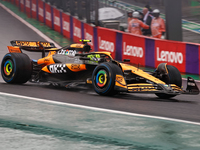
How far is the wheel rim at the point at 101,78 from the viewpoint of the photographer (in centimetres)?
743

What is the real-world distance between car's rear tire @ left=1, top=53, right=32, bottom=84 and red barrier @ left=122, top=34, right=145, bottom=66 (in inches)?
216

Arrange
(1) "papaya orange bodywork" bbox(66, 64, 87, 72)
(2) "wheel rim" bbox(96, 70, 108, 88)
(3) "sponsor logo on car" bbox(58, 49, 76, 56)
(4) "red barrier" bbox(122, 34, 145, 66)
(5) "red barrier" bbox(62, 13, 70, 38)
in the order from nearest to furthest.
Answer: (2) "wheel rim" bbox(96, 70, 108, 88) → (1) "papaya orange bodywork" bbox(66, 64, 87, 72) → (3) "sponsor logo on car" bbox(58, 49, 76, 56) → (4) "red barrier" bbox(122, 34, 145, 66) → (5) "red barrier" bbox(62, 13, 70, 38)

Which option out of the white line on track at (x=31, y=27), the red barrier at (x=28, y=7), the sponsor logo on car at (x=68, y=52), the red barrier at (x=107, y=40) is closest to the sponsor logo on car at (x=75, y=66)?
the sponsor logo on car at (x=68, y=52)

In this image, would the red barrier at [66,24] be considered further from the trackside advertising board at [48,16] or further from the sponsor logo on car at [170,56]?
the sponsor logo on car at [170,56]

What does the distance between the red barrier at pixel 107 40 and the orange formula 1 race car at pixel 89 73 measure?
5223 millimetres

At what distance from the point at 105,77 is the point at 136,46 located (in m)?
6.64

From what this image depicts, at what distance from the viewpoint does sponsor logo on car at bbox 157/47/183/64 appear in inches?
479

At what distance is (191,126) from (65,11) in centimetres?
1605

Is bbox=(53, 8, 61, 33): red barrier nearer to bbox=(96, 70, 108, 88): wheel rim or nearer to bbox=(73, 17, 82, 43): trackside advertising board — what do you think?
bbox=(73, 17, 82, 43): trackside advertising board

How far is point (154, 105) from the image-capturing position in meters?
6.98

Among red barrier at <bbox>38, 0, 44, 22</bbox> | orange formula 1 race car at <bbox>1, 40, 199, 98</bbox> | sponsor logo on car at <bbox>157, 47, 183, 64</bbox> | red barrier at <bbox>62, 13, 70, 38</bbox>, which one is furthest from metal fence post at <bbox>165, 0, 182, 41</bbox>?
red barrier at <bbox>38, 0, 44, 22</bbox>

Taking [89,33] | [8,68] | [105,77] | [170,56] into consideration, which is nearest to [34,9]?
[89,33]

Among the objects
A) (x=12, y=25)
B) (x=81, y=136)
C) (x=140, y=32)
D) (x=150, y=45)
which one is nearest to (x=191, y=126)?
(x=81, y=136)

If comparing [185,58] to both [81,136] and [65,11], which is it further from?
[65,11]
